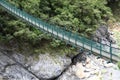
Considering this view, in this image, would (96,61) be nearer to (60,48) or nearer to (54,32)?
(60,48)

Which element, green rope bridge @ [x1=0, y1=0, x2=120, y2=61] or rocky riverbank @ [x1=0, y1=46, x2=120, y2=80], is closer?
green rope bridge @ [x1=0, y1=0, x2=120, y2=61]

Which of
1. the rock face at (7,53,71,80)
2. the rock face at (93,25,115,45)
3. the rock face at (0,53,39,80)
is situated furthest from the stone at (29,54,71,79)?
the rock face at (93,25,115,45)

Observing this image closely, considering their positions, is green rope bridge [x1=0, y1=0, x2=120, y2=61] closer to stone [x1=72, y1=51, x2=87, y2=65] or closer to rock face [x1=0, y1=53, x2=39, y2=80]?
rock face [x1=0, y1=53, x2=39, y2=80]

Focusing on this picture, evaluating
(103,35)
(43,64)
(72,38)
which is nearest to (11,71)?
(43,64)

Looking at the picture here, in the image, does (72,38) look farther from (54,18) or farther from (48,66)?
(54,18)

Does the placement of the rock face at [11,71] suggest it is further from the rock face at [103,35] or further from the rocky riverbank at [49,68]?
the rock face at [103,35]

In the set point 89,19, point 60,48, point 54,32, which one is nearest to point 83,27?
point 89,19
